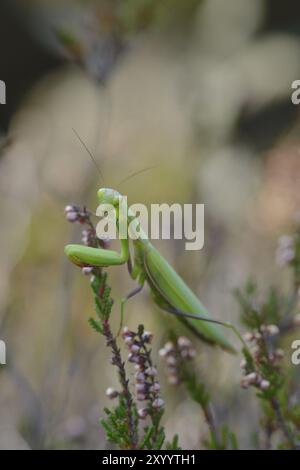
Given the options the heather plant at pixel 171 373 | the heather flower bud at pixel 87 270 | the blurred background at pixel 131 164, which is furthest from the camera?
the blurred background at pixel 131 164

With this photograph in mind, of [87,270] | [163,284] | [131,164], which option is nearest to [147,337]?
[87,270]

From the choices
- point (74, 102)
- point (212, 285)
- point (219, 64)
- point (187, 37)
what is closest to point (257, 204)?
point (212, 285)

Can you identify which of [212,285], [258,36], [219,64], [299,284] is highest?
[258,36]

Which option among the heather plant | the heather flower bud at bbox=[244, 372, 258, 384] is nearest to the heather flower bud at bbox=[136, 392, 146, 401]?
the heather plant

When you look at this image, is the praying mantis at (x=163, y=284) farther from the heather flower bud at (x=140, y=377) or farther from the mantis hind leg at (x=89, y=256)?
the heather flower bud at (x=140, y=377)

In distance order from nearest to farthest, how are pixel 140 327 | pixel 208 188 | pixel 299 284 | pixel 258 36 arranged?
1. pixel 140 327
2. pixel 299 284
3. pixel 208 188
4. pixel 258 36

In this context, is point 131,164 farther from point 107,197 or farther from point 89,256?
point 89,256

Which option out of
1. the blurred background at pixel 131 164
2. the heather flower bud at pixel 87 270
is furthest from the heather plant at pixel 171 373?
the blurred background at pixel 131 164

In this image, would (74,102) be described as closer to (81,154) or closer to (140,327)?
(81,154)

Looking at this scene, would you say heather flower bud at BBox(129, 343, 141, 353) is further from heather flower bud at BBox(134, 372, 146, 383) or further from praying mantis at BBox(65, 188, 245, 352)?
praying mantis at BBox(65, 188, 245, 352)
